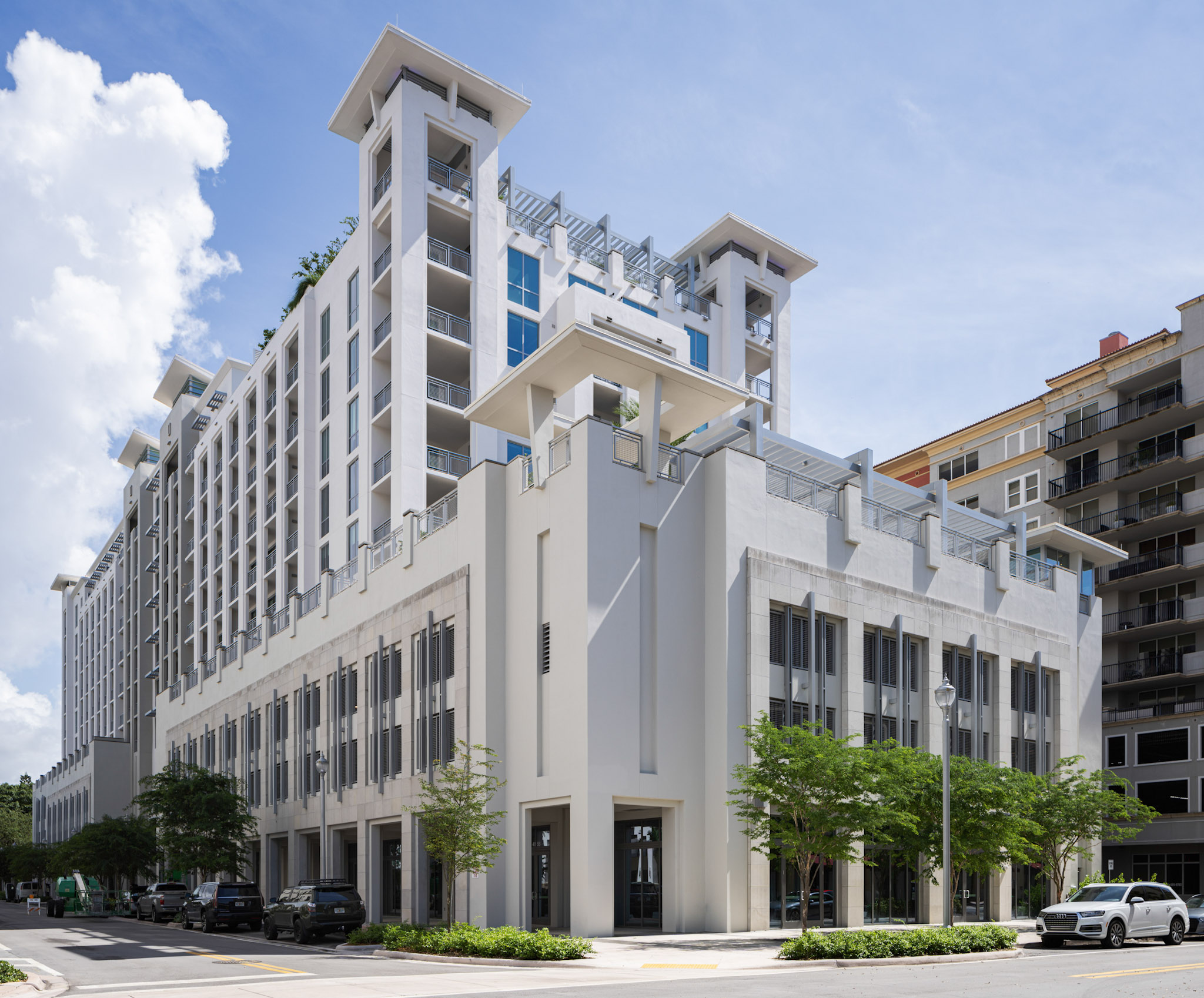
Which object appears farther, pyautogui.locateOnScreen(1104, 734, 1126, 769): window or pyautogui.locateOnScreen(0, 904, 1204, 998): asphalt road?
pyautogui.locateOnScreen(1104, 734, 1126, 769): window

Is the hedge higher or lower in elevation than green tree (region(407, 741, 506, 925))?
lower

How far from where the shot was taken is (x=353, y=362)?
57438 mm

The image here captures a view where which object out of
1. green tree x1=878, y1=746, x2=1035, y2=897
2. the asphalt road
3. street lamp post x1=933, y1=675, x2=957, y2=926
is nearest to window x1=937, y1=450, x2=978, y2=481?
green tree x1=878, y1=746, x2=1035, y2=897

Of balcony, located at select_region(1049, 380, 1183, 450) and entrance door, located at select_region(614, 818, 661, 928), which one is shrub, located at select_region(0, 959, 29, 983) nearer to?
entrance door, located at select_region(614, 818, 661, 928)

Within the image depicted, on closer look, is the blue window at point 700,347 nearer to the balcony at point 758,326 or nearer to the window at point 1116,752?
the balcony at point 758,326

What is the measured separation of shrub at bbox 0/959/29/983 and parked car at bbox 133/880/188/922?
2853 cm

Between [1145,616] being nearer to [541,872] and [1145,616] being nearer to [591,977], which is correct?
[541,872]

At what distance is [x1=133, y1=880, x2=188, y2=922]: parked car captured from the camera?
159 ft

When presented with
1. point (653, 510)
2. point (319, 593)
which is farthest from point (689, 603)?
point (319, 593)

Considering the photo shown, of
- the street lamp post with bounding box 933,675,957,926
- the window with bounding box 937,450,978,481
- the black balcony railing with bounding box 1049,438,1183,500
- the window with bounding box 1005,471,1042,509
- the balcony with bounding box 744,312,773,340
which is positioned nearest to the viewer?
the street lamp post with bounding box 933,675,957,926

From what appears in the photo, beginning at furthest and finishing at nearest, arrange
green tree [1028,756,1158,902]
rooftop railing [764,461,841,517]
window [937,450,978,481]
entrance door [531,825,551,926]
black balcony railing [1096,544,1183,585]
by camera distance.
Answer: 1. window [937,450,978,481]
2. black balcony railing [1096,544,1183,585]
3. green tree [1028,756,1158,902]
4. rooftop railing [764,461,841,517]
5. entrance door [531,825,551,926]

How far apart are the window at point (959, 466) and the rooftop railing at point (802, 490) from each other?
36.9m

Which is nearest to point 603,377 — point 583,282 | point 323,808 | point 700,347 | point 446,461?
point 323,808

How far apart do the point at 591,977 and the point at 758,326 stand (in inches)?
2239
